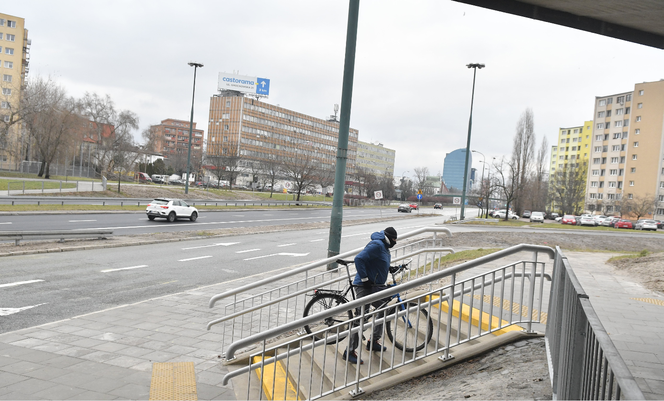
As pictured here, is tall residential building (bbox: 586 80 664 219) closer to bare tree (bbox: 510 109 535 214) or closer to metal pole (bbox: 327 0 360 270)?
bare tree (bbox: 510 109 535 214)

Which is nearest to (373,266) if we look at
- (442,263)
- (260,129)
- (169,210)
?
(442,263)

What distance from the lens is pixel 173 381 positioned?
18.4 ft

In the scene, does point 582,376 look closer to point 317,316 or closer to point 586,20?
point 317,316

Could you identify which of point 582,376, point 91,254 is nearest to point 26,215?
point 91,254

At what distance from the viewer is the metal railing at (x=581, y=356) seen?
1861 mm

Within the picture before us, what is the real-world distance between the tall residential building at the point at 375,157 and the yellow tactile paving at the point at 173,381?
154m

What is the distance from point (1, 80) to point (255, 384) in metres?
103

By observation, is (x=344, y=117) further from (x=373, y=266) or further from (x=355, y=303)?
(x=355, y=303)

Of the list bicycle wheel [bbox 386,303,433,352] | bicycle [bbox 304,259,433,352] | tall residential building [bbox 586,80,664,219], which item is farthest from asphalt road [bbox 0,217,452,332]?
tall residential building [bbox 586,80,664,219]

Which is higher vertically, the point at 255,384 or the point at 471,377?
the point at 471,377

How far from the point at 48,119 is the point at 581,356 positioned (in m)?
60.3

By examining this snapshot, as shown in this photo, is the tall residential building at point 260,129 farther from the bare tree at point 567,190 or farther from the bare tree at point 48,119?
the bare tree at point 48,119

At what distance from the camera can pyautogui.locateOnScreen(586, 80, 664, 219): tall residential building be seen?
89.4 meters

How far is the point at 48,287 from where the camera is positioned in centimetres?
1021
